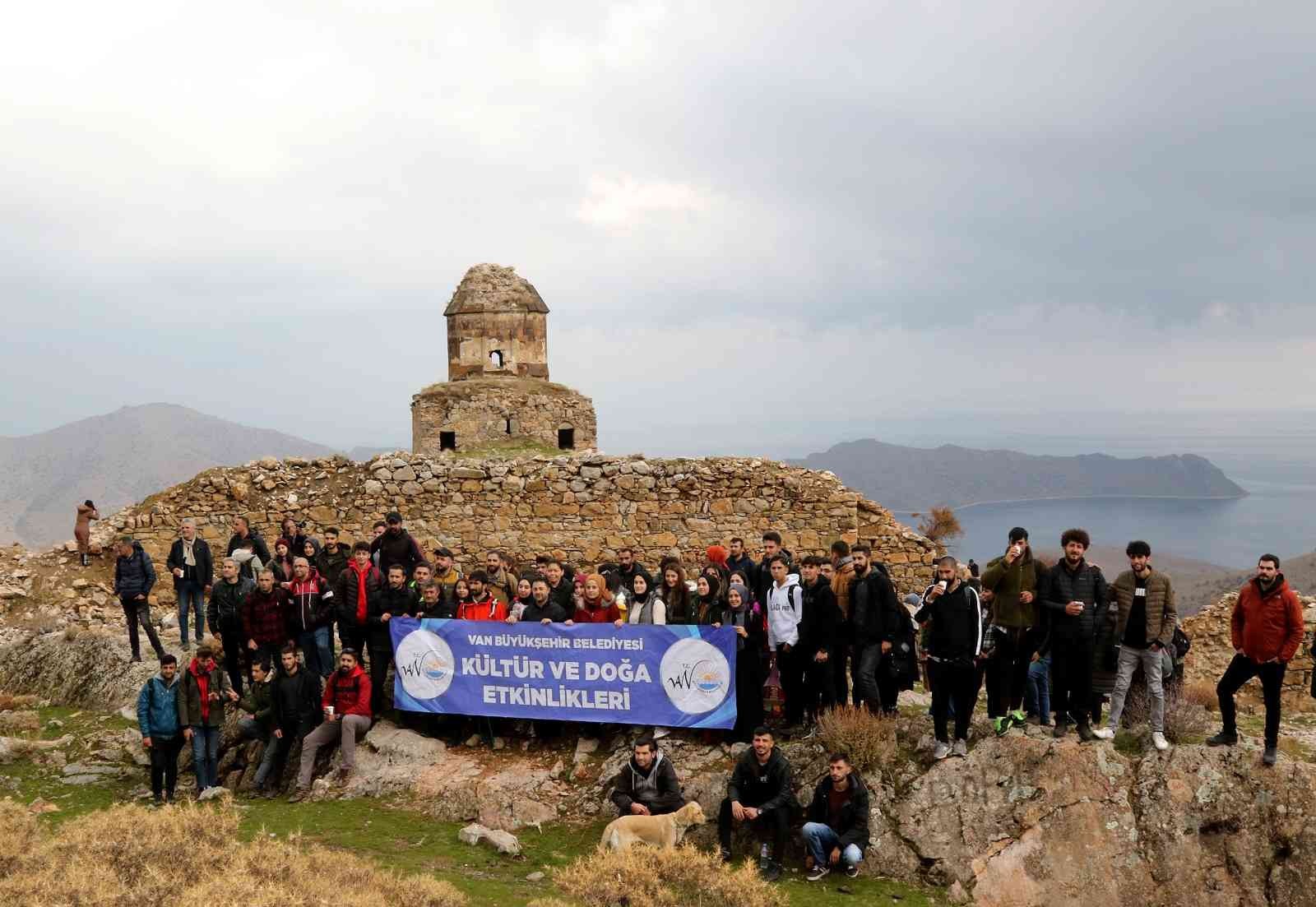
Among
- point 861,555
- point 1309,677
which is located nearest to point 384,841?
point 861,555

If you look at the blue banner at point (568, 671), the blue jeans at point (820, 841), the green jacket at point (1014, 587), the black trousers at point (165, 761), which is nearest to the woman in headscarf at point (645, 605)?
the blue banner at point (568, 671)

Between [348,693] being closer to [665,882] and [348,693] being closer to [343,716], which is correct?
[343,716]

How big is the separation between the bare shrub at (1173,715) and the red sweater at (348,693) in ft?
24.8

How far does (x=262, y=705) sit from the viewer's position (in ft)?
34.7

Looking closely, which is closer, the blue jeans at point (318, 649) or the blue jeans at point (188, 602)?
the blue jeans at point (318, 649)

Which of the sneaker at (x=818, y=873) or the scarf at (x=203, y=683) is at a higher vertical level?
the scarf at (x=203, y=683)

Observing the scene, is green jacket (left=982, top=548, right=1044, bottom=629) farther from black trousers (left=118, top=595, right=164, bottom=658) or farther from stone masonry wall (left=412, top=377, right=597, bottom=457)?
stone masonry wall (left=412, top=377, right=597, bottom=457)

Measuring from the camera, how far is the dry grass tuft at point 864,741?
30.1 feet

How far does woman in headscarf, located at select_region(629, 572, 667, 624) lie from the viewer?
10.3m

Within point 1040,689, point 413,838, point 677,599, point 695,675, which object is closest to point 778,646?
point 695,675

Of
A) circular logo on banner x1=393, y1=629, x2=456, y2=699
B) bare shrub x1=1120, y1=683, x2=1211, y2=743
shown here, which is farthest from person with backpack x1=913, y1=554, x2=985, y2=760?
circular logo on banner x1=393, y1=629, x2=456, y2=699

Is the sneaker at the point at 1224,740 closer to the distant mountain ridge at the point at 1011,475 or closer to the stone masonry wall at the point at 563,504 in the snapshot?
the stone masonry wall at the point at 563,504

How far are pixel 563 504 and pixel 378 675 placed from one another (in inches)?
224

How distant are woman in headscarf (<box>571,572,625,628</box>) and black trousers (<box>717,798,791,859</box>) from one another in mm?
2349
